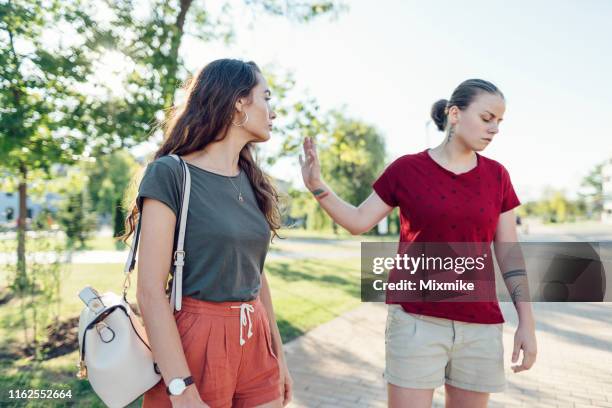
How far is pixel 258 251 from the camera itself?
1.92 meters

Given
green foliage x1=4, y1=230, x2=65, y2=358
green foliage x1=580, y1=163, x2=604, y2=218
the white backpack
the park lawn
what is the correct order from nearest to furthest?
the white backpack < the park lawn < green foliage x1=4, y1=230, x2=65, y2=358 < green foliage x1=580, y1=163, x2=604, y2=218

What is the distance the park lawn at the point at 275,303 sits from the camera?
4441 mm

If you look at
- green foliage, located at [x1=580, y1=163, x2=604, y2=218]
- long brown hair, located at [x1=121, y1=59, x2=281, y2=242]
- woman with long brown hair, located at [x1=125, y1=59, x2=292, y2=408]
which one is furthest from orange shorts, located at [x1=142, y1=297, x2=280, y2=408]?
green foliage, located at [x1=580, y1=163, x2=604, y2=218]

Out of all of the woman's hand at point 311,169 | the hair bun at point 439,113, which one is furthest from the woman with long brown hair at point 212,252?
the hair bun at point 439,113

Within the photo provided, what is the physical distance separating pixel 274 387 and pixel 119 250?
19.9 m

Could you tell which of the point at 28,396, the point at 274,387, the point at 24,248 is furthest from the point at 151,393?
the point at 24,248

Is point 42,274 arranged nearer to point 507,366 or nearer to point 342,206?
point 342,206

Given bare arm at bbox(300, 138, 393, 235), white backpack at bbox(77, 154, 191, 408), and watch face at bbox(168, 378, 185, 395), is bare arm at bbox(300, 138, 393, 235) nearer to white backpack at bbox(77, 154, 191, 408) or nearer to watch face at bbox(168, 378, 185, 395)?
white backpack at bbox(77, 154, 191, 408)

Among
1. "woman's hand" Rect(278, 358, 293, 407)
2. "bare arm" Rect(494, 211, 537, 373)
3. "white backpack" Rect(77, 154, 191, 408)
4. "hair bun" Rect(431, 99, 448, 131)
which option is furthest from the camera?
"hair bun" Rect(431, 99, 448, 131)

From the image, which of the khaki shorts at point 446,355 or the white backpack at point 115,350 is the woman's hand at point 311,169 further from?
the white backpack at point 115,350

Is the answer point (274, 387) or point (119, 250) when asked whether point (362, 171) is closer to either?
point (119, 250)

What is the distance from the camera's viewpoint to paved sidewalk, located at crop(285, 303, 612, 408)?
14.2 feet

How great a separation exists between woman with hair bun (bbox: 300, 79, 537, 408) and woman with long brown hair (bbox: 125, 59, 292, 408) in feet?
1.78

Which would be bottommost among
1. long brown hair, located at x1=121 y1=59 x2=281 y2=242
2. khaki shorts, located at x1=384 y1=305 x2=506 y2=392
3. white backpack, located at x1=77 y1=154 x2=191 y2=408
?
khaki shorts, located at x1=384 y1=305 x2=506 y2=392
